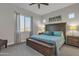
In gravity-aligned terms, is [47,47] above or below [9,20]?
below

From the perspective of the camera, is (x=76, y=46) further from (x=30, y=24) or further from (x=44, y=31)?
(x=30, y=24)

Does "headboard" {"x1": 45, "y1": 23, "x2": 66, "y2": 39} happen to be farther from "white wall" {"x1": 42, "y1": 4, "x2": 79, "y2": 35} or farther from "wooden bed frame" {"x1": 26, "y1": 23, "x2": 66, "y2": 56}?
"white wall" {"x1": 42, "y1": 4, "x2": 79, "y2": 35}

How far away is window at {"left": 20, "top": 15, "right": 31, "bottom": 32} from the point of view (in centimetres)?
512

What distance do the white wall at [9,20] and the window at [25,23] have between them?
269 millimetres

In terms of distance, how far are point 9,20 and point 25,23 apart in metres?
1.05

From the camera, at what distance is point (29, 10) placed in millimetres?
5082

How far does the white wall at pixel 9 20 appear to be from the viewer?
418 cm

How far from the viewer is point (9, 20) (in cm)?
453

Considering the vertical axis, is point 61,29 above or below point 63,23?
below

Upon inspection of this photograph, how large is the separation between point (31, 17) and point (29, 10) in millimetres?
468

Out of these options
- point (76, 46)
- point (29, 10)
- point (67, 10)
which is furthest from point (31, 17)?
point (76, 46)

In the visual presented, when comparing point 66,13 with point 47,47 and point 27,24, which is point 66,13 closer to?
point 27,24

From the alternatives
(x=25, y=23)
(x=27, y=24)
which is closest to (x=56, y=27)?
(x=27, y=24)

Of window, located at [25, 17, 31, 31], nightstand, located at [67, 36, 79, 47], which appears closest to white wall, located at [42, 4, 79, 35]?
nightstand, located at [67, 36, 79, 47]
